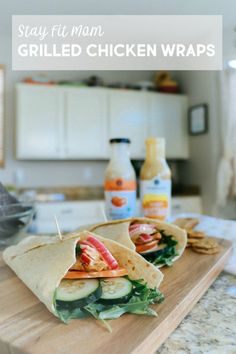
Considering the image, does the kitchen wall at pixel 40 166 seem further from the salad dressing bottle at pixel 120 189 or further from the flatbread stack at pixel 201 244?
the flatbread stack at pixel 201 244

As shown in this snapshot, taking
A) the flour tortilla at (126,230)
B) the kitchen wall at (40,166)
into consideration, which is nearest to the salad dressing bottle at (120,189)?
the flour tortilla at (126,230)

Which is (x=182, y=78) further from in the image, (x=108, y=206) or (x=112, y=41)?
(x=108, y=206)

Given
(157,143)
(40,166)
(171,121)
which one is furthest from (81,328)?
(171,121)

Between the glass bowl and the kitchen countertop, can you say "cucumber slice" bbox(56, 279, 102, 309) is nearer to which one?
the kitchen countertop

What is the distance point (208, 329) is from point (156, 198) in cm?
45

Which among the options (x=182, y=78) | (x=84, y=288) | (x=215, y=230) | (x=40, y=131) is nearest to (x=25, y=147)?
(x=40, y=131)

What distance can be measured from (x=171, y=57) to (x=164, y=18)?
0.65 metres

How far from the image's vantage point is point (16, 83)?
2875 mm

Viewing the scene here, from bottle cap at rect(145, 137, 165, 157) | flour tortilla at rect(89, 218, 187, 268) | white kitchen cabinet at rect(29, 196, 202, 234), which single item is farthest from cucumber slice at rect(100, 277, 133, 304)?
white kitchen cabinet at rect(29, 196, 202, 234)

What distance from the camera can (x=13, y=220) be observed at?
2.46 ft

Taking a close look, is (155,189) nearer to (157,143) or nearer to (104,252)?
(157,143)

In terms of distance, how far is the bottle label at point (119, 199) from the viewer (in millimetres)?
787

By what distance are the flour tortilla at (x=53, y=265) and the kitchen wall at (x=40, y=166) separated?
99.6 inches

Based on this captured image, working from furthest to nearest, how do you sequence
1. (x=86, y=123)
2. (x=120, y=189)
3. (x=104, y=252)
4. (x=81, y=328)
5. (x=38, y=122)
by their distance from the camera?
(x=86, y=123) < (x=38, y=122) < (x=120, y=189) < (x=104, y=252) < (x=81, y=328)
